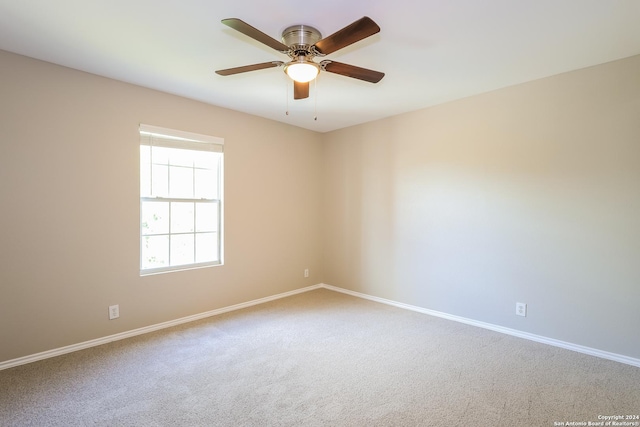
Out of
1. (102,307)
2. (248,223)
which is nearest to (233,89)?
(248,223)

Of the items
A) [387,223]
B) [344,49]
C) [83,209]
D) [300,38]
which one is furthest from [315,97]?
[83,209]

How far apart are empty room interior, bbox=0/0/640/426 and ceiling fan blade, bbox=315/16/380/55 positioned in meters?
0.02

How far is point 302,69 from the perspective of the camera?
215cm

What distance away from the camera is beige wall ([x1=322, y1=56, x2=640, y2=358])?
2.67 m

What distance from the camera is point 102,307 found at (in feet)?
9.78

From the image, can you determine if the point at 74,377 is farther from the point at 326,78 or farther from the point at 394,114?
the point at 394,114

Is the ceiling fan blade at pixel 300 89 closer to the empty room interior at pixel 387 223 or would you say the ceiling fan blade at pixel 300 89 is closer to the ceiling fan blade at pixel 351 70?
the empty room interior at pixel 387 223

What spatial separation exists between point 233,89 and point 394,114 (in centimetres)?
206

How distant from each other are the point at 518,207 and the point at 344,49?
2.30 metres

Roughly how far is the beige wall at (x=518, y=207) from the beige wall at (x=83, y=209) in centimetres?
200

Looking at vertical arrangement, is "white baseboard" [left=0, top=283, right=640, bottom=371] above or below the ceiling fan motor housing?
below

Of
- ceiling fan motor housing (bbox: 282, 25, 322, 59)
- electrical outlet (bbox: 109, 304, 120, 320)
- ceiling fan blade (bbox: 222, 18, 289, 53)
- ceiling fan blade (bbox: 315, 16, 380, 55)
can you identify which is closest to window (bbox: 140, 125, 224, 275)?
electrical outlet (bbox: 109, 304, 120, 320)

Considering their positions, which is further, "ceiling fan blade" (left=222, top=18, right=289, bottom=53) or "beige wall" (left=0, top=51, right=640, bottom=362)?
"beige wall" (left=0, top=51, right=640, bottom=362)

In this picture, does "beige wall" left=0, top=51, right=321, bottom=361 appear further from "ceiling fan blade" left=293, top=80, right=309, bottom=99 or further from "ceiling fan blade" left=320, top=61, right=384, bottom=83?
"ceiling fan blade" left=320, top=61, right=384, bottom=83
